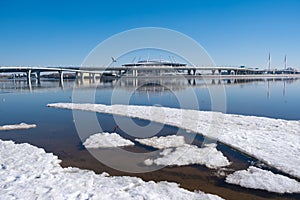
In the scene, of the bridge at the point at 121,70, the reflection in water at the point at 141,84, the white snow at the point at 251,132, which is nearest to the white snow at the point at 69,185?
the white snow at the point at 251,132

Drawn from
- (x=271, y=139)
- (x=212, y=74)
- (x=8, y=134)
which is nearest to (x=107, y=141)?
(x=8, y=134)

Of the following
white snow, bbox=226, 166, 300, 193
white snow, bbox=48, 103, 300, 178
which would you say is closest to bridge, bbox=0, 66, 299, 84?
white snow, bbox=48, 103, 300, 178

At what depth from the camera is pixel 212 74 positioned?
13212cm

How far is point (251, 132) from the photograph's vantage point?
41.5 ft

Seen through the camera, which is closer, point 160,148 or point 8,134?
point 160,148

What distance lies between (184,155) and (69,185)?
14.6ft

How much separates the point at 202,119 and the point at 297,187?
31.4ft

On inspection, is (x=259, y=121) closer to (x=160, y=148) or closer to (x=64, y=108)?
(x=160, y=148)

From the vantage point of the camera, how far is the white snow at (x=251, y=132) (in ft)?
29.3

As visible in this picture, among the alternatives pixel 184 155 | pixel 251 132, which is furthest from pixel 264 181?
pixel 251 132

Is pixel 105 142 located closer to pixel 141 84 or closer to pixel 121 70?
pixel 141 84

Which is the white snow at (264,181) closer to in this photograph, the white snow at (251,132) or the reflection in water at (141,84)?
the white snow at (251,132)

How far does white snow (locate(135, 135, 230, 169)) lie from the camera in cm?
880

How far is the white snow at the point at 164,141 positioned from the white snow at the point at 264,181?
3.64m
